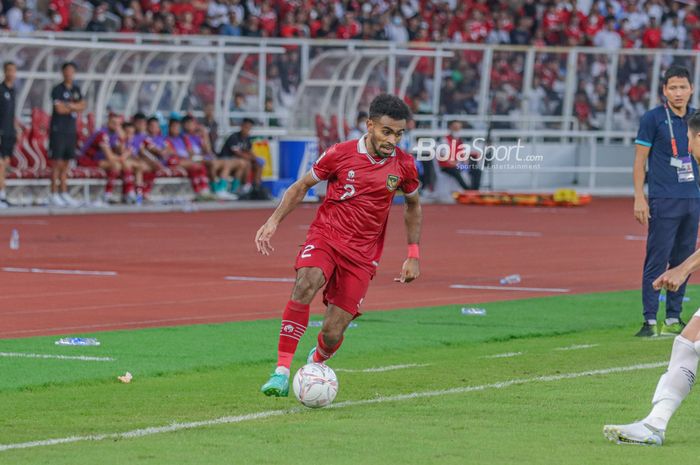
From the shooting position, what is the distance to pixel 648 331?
1306cm

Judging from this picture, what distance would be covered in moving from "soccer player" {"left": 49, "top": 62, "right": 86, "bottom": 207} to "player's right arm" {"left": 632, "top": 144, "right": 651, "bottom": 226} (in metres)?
16.5

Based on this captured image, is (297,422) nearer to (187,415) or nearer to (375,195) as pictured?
(187,415)

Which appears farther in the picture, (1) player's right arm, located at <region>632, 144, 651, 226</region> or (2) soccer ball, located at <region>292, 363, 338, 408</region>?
(1) player's right arm, located at <region>632, 144, 651, 226</region>

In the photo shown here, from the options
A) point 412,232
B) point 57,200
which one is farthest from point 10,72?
point 412,232

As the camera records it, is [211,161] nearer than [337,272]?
No

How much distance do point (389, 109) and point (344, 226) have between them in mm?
797

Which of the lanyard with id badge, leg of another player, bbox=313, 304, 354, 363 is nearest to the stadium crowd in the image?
the lanyard with id badge

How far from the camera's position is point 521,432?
331 inches

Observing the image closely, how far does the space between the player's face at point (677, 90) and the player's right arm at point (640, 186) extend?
49 cm

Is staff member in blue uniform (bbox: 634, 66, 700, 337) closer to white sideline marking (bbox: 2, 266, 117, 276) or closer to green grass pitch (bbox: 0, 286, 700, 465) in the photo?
green grass pitch (bbox: 0, 286, 700, 465)

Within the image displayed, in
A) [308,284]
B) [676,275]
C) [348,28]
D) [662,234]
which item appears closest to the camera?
[676,275]

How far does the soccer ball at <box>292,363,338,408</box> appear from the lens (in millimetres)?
9227

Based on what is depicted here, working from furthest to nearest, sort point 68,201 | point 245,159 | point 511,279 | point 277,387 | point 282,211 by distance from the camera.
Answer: point 245,159 < point 68,201 < point 511,279 < point 282,211 < point 277,387

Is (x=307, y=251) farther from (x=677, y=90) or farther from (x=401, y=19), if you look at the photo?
(x=401, y=19)
